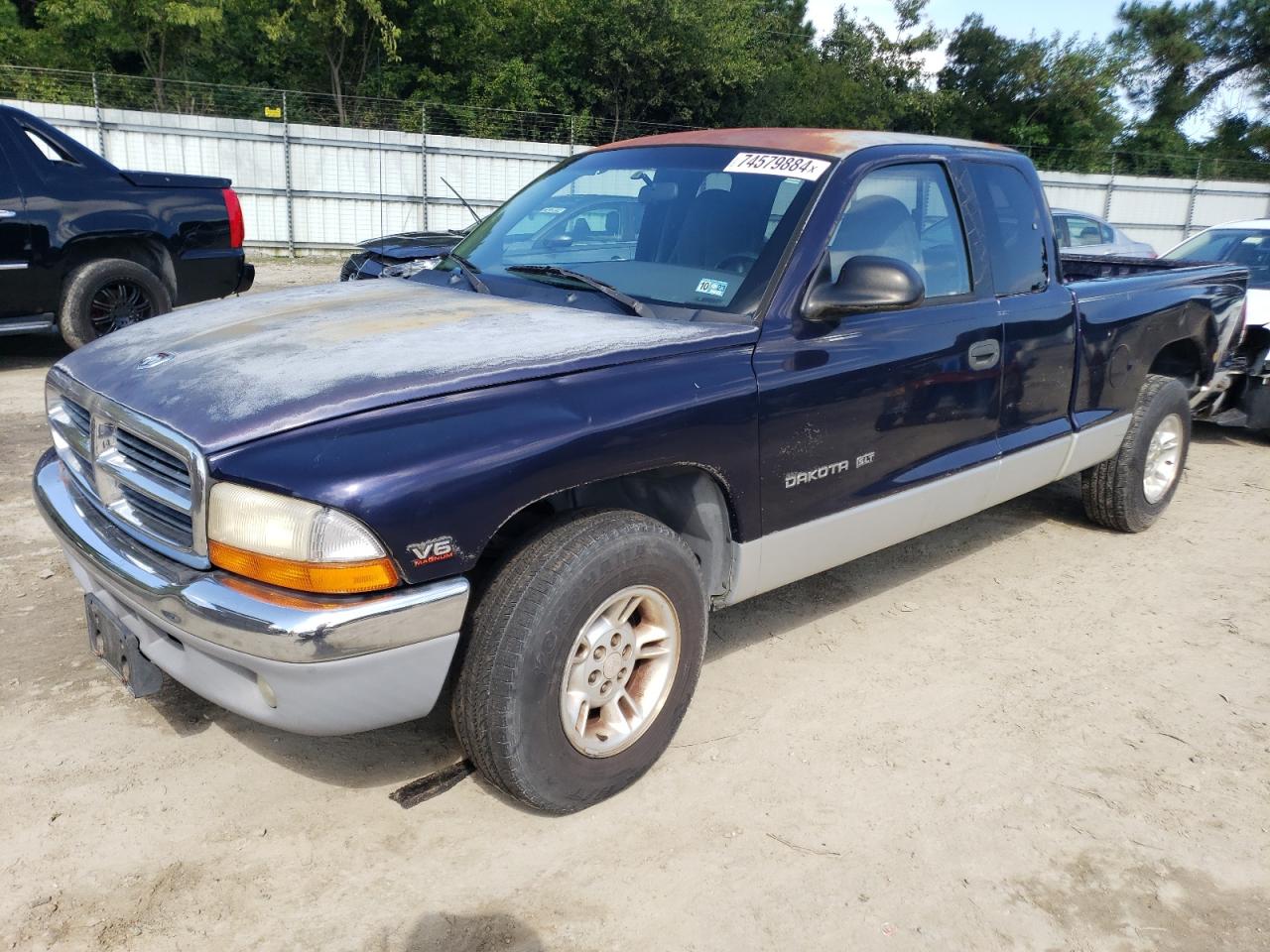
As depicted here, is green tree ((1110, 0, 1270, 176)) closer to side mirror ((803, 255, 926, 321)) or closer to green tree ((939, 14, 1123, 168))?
green tree ((939, 14, 1123, 168))

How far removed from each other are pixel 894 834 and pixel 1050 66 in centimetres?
4063

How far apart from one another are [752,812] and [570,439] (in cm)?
120

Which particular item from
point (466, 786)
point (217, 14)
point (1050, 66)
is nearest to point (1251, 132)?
point (1050, 66)

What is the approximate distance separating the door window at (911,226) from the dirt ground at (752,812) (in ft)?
4.71

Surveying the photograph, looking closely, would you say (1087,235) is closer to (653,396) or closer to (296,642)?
(653,396)

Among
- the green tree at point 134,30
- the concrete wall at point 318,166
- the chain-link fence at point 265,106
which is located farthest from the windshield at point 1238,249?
the green tree at point 134,30

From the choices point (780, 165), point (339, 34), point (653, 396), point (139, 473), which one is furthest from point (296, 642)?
point (339, 34)

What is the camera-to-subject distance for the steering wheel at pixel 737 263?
10.9 feet

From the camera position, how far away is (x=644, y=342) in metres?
2.92

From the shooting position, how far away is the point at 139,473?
104 inches

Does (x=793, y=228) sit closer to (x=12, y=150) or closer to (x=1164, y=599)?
(x=1164, y=599)

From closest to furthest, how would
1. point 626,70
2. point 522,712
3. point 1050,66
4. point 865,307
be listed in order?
Answer: point 522,712, point 865,307, point 626,70, point 1050,66

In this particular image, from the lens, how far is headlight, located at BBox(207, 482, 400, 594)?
2281 millimetres

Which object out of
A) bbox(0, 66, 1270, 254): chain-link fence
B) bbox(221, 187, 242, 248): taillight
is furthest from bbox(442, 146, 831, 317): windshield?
bbox(0, 66, 1270, 254): chain-link fence
